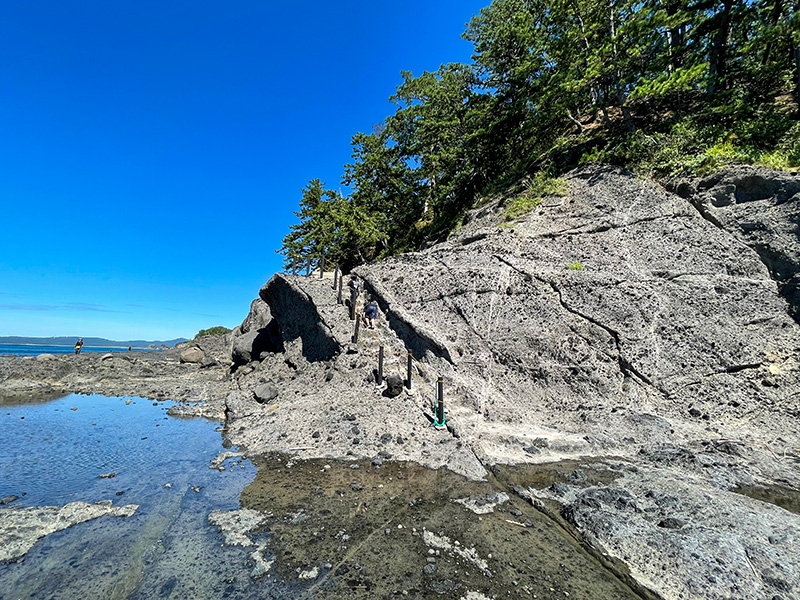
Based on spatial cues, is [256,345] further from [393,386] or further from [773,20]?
[773,20]

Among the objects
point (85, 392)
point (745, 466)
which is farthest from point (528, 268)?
point (85, 392)

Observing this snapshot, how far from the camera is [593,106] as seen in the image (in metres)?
21.5

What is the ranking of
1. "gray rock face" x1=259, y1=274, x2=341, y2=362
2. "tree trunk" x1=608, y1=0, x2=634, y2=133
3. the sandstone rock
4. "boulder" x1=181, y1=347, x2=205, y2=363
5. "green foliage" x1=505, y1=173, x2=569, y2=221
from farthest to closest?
"boulder" x1=181, y1=347, x2=205, y2=363, "green foliage" x1=505, y1=173, x2=569, y2=221, "tree trunk" x1=608, y1=0, x2=634, y2=133, "gray rock face" x1=259, y1=274, x2=341, y2=362, the sandstone rock

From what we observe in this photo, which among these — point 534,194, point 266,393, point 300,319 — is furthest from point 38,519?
point 534,194

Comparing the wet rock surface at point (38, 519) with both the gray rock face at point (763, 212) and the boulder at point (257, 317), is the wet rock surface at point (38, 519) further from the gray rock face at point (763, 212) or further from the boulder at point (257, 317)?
the gray rock face at point (763, 212)

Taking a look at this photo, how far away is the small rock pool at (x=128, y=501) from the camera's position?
195 inches

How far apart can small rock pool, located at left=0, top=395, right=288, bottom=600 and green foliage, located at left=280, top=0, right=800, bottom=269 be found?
18424mm

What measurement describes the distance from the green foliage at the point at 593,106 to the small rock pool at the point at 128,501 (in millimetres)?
18424

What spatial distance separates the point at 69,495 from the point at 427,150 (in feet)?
96.5

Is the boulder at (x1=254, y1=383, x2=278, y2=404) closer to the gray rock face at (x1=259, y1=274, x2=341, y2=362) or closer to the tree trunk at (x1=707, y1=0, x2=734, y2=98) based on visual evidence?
the gray rock face at (x1=259, y1=274, x2=341, y2=362)

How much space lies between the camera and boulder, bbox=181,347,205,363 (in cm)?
3569

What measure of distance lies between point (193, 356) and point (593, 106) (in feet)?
139

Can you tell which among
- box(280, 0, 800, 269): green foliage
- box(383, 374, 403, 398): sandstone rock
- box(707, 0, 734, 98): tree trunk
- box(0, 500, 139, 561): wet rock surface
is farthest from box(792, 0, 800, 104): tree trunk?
box(0, 500, 139, 561): wet rock surface

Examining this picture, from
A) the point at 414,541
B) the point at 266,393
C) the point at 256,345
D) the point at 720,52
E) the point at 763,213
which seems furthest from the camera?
the point at 256,345
